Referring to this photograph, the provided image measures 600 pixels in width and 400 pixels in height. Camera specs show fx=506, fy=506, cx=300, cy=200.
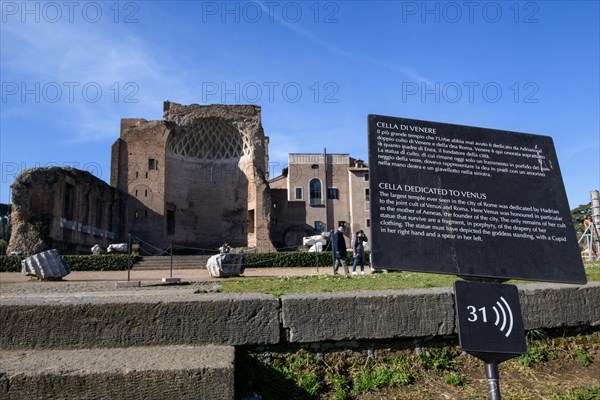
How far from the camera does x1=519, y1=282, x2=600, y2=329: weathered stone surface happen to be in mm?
4020

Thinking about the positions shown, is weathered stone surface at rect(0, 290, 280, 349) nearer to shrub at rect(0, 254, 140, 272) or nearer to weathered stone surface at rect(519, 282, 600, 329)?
weathered stone surface at rect(519, 282, 600, 329)

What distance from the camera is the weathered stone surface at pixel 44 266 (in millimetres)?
14102

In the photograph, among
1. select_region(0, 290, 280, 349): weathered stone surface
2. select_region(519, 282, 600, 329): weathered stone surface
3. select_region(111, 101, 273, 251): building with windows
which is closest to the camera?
select_region(0, 290, 280, 349): weathered stone surface

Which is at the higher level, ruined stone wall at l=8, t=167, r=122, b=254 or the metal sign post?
ruined stone wall at l=8, t=167, r=122, b=254

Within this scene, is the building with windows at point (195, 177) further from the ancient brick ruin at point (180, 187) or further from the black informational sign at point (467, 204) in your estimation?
the black informational sign at point (467, 204)

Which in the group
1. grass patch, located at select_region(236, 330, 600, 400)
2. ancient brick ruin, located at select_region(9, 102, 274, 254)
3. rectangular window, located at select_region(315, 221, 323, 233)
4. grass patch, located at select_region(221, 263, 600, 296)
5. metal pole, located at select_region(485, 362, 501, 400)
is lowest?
grass patch, located at select_region(236, 330, 600, 400)

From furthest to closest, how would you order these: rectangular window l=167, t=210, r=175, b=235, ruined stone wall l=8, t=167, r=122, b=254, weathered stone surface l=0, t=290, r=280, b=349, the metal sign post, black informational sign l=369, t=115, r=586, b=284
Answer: rectangular window l=167, t=210, r=175, b=235
ruined stone wall l=8, t=167, r=122, b=254
weathered stone surface l=0, t=290, r=280, b=349
black informational sign l=369, t=115, r=586, b=284
the metal sign post

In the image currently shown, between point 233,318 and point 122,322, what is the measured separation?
74cm

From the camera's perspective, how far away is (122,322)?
3381 millimetres

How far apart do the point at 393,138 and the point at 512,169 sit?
788 mm

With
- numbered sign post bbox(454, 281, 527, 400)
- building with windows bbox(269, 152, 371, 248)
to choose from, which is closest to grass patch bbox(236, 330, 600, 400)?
numbered sign post bbox(454, 281, 527, 400)

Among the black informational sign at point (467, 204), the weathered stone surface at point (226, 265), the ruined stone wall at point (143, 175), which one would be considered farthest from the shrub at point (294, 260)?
the black informational sign at point (467, 204)

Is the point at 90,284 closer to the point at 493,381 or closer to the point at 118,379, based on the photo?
the point at 118,379

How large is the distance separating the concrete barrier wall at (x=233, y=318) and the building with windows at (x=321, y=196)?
3855 centimetres
